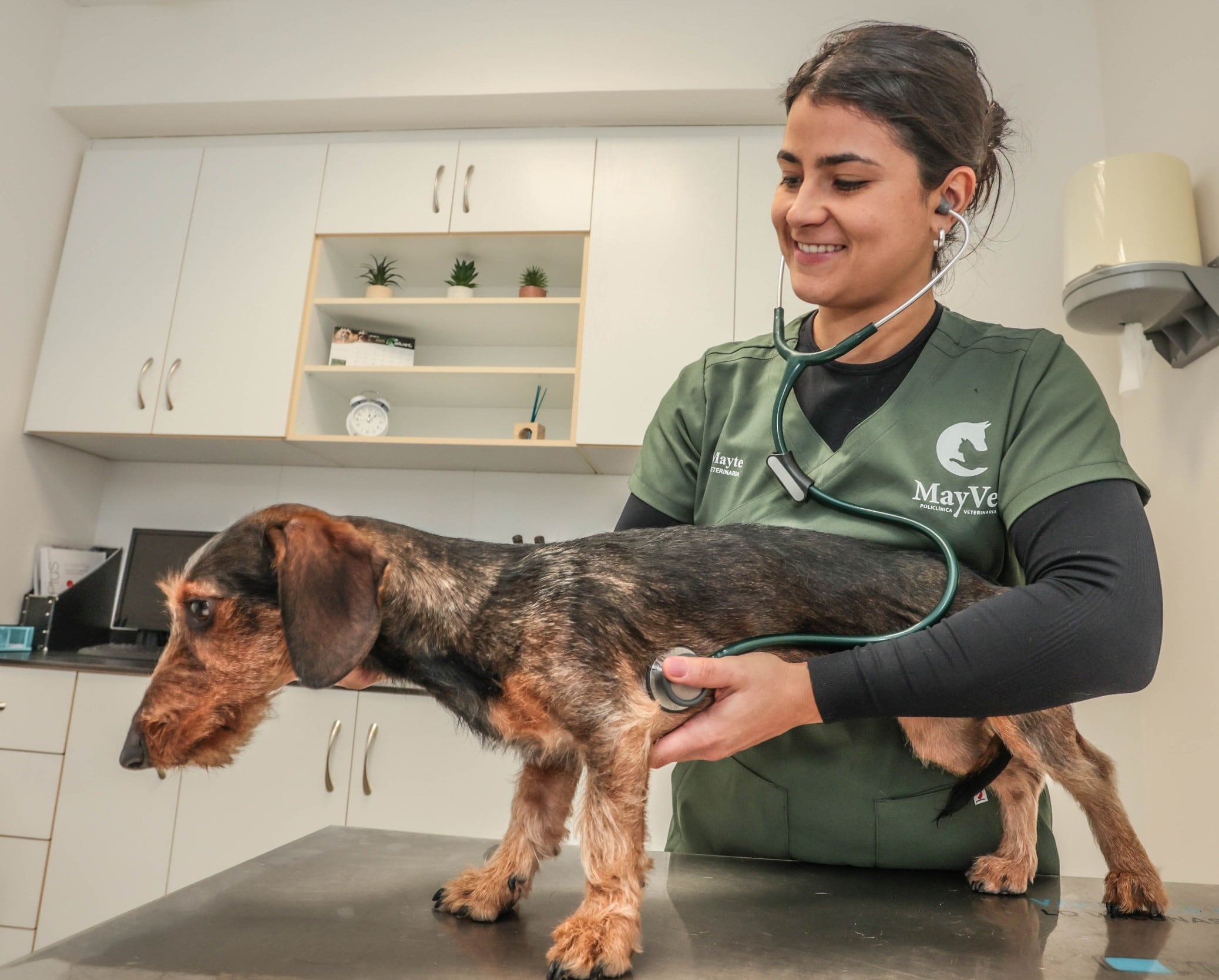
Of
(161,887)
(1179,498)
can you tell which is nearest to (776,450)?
(1179,498)

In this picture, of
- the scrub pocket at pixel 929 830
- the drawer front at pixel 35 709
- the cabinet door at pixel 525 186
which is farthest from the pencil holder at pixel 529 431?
the scrub pocket at pixel 929 830

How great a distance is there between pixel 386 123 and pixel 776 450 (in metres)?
3.37

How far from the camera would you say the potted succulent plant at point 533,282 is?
3746mm

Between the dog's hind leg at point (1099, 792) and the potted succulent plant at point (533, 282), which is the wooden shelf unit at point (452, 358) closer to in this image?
the potted succulent plant at point (533, 282)

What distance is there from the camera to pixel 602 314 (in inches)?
141

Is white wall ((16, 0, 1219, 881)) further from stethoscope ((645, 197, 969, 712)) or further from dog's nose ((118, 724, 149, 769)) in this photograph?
dog's nose ((118, 724, 149, 769))

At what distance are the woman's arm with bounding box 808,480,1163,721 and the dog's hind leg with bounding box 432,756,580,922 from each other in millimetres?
355

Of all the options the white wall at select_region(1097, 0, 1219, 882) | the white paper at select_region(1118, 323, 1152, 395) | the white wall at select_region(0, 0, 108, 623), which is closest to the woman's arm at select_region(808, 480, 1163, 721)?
the white wall at select_region(1097, 0, 1219, 882)

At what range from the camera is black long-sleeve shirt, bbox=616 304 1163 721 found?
3.05ft

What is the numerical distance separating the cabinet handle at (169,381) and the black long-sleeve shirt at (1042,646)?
3.52 m

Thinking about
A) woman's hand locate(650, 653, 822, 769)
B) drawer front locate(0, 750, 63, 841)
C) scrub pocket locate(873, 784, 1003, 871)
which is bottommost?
drawer front locate(0, 750, 63, 841)

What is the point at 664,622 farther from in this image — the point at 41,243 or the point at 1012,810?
the point at 41,243

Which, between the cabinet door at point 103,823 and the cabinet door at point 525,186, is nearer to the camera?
the cabinet door at point 103,823

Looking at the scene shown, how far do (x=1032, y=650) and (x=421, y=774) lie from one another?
8.38 ft
